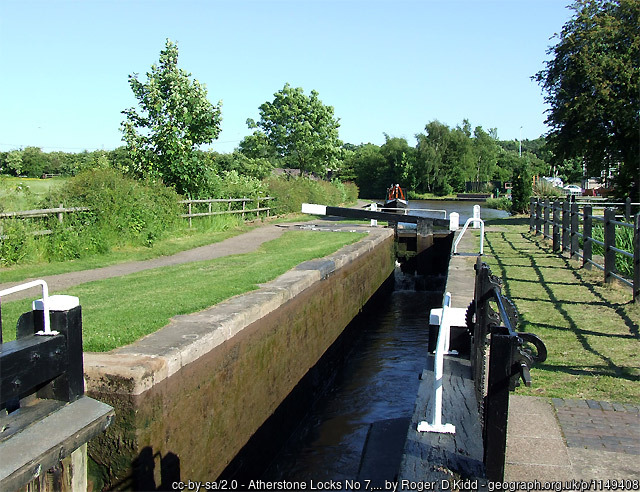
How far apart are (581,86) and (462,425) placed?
24.5 metres

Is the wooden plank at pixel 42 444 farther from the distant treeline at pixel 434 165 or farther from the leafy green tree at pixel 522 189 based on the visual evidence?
the distant treeline at pixel 434 165

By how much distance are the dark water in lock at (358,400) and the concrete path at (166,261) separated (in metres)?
3.30

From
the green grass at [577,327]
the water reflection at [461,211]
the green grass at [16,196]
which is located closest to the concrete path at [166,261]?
the green grass at [16,196]

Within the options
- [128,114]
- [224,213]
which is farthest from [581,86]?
[128,114]

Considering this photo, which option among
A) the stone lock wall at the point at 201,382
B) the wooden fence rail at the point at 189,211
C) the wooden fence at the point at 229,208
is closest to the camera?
the stone lock wall at the point at 201,382

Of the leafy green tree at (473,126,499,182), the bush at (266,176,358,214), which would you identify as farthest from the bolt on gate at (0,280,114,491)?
the leafy green tree at (473,126,499,182)

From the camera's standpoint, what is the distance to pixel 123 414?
382cm

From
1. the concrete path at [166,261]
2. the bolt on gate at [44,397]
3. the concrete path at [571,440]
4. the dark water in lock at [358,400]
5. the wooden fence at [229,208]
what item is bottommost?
the dark water in lock at [358,400]

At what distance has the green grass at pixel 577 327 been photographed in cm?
470

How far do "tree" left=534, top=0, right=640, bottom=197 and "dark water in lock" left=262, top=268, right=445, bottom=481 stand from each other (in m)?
15.5

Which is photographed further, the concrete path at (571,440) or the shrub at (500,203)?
the shrub at (500,203)

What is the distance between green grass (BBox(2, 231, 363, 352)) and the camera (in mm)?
4969

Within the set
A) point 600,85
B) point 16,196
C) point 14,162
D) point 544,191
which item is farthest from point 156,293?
point 544,191

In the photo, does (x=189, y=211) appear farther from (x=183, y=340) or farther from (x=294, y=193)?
(x=183, y=340)
